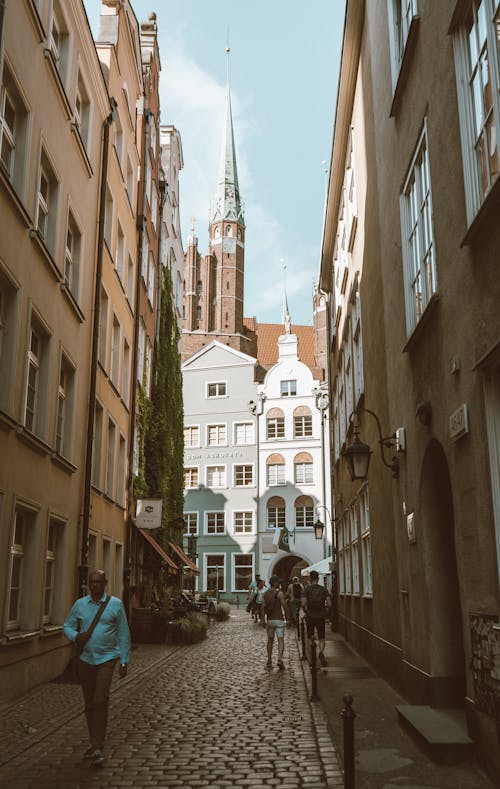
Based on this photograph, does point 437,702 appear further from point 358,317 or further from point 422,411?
point 358,317

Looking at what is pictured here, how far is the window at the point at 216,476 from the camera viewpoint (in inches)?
2032

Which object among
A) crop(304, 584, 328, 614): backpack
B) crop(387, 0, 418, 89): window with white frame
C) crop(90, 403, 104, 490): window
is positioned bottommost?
crop(304, 584, 328, 614): backpack

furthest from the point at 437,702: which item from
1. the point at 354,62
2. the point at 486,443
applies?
the point at 354,62

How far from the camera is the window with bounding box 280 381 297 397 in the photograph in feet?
169

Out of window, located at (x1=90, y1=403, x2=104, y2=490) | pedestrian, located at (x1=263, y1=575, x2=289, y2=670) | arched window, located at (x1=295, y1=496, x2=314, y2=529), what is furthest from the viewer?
arched window, located at (x1=295, y1=496, x2=314, y2=529)

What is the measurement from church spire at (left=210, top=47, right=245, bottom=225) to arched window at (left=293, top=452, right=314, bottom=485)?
46.3 m

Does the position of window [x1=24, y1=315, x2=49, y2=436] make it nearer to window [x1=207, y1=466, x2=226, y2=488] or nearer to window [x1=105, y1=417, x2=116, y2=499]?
window [x1=105, y1=417, x2=116, y2=499]

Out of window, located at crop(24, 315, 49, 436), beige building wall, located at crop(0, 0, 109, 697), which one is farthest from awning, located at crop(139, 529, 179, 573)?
window, located at crop(24, 315, 49, 436)

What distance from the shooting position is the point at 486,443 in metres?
6.55

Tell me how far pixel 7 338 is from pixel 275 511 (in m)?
39.9

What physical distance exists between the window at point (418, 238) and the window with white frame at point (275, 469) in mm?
40143

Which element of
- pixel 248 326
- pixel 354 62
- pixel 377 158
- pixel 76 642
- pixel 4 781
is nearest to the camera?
pixel 4 781

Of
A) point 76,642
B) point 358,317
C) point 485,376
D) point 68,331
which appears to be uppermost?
point 358,317

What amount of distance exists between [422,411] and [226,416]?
4361cm
